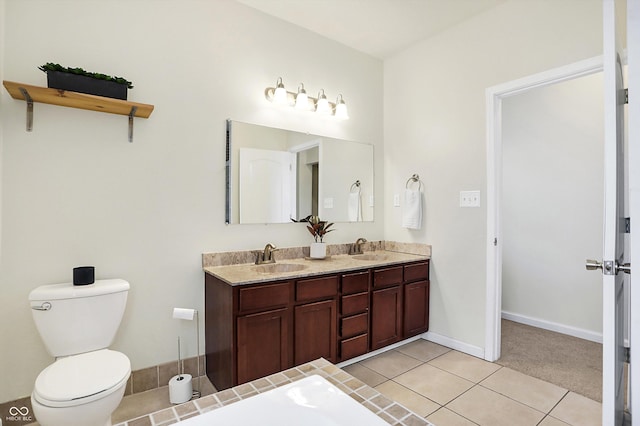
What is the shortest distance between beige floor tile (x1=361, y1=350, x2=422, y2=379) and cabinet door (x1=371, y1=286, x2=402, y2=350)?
0.10m

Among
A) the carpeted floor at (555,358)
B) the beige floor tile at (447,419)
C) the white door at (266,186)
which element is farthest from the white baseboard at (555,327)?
the white door at (266,186)

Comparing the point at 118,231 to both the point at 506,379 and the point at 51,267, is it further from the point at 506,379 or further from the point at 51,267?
the point at 506,379

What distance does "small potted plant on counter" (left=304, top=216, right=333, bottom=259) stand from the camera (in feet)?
9.30

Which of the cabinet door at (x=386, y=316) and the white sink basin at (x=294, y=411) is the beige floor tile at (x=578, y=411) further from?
the white sink basin at (x=294, y=411)

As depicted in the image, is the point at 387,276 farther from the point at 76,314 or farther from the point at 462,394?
the point at 76,314

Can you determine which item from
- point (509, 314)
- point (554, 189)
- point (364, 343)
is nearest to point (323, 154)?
point (364, 343)

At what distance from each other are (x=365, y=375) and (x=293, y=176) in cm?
163

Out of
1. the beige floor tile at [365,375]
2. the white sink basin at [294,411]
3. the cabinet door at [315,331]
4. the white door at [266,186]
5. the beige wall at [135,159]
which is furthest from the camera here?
the white door at [266,186]

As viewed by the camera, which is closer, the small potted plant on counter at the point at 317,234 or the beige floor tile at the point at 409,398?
the beige floor tile at the point at 409,398

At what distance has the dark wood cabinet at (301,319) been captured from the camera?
2.02 m

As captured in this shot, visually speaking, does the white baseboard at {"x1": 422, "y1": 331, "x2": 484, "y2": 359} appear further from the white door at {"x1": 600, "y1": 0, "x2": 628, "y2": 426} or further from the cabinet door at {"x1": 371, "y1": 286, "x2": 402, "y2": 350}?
the white door at {"x1": 600, "y1": 0, "x2": 628, "y2": 426}

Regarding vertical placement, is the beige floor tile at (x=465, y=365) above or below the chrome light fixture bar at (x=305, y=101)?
below

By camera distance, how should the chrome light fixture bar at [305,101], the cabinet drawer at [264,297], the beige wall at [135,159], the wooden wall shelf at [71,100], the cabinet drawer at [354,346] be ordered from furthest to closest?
1. the chrome light fixture bar at [305,101]
2. the cabinet drawer at [354,346]
3. the cabinet drawer at [264,297]
4. the beige wall at [135,159]
5. the wooden wall shelf at [71,100]

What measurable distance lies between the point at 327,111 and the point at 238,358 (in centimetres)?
210
